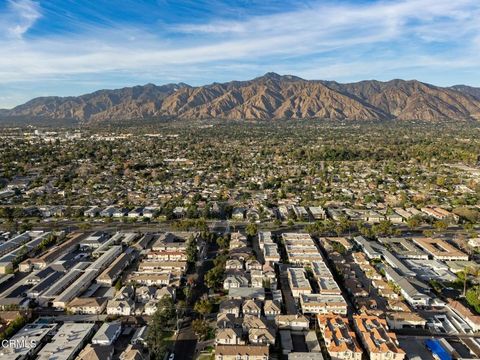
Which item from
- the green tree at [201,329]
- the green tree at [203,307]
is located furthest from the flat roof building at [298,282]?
the green tree at [201,329]

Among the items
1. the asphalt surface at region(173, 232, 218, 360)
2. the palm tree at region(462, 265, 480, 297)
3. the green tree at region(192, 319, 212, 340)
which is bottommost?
the palm tree at region(462, 265, 480, 297)

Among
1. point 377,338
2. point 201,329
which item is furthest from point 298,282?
point 201,329

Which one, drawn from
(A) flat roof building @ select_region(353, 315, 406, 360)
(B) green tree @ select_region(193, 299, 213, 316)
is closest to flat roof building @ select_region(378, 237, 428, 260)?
(A) flat roof building @ select_region(353, 315, 406, 360)

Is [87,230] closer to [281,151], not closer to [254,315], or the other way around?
[254,315]

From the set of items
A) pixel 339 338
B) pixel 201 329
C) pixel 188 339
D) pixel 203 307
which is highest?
pixel 203 307

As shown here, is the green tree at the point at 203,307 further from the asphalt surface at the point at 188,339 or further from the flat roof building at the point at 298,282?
the flat roof building at the point at 298,282

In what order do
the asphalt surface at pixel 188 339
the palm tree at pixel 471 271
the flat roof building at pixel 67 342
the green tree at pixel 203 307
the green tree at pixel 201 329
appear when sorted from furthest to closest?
the palm tree at pixel 471 271 < the green tree at pixel 203 307 < the green tree at pixel 201 329 < the asphalt surface at pixel 188 339 < the flat roof building at pixel 67 342

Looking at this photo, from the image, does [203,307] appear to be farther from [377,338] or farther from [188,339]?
[377,338]

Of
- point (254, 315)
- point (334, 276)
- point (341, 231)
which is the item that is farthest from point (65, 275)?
point (341, 231)

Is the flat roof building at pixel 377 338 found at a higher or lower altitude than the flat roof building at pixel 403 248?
higher

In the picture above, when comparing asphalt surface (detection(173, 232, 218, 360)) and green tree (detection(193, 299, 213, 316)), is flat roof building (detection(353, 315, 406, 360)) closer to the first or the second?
green tree (detection(193, 299, 213, 316))

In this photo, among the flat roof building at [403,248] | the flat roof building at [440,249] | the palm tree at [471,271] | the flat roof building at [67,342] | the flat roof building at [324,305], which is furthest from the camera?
the flat roof building at [403,248]
